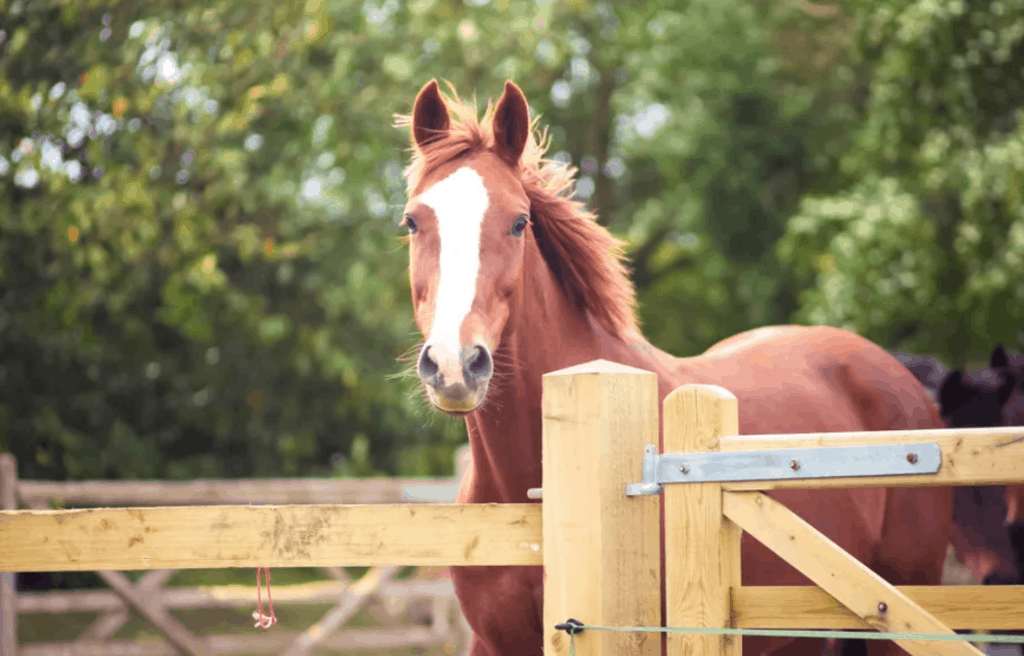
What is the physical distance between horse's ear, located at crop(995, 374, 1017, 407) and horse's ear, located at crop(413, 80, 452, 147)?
370cm

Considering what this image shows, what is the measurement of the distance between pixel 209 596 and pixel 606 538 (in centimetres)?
658

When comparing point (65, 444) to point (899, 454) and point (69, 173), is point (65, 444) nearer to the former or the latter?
point (69, 173)

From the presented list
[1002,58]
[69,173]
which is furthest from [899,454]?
[1002,58]

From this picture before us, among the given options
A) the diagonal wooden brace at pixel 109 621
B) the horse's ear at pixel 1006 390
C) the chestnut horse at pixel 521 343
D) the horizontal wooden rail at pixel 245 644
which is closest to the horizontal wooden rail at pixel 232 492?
the diagonal wooden brace at pixel 109 621

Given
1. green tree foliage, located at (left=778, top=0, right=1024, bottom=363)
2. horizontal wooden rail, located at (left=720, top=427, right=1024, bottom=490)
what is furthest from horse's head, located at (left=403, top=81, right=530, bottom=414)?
green tree foliage, located at (left=778, top=0, right=1024, bottom=363)

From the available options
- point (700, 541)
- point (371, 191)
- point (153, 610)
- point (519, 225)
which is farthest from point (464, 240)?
point (371, 191)

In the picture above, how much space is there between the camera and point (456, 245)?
334 centimetres

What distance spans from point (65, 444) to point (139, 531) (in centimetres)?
1004

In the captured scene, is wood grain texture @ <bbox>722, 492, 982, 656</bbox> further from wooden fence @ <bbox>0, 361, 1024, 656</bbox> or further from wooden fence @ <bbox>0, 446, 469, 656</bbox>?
wooden fence @ <bbox>0, 446, 469, 656</bbox>

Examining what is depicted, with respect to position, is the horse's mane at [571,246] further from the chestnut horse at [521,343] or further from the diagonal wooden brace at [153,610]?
the diagonal wooden brace at [153,610]

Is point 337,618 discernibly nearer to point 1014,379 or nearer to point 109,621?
point 109,621

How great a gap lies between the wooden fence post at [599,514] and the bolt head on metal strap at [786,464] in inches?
1.9

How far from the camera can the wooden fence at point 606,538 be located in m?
2.32

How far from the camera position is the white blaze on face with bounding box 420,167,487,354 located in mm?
3111
